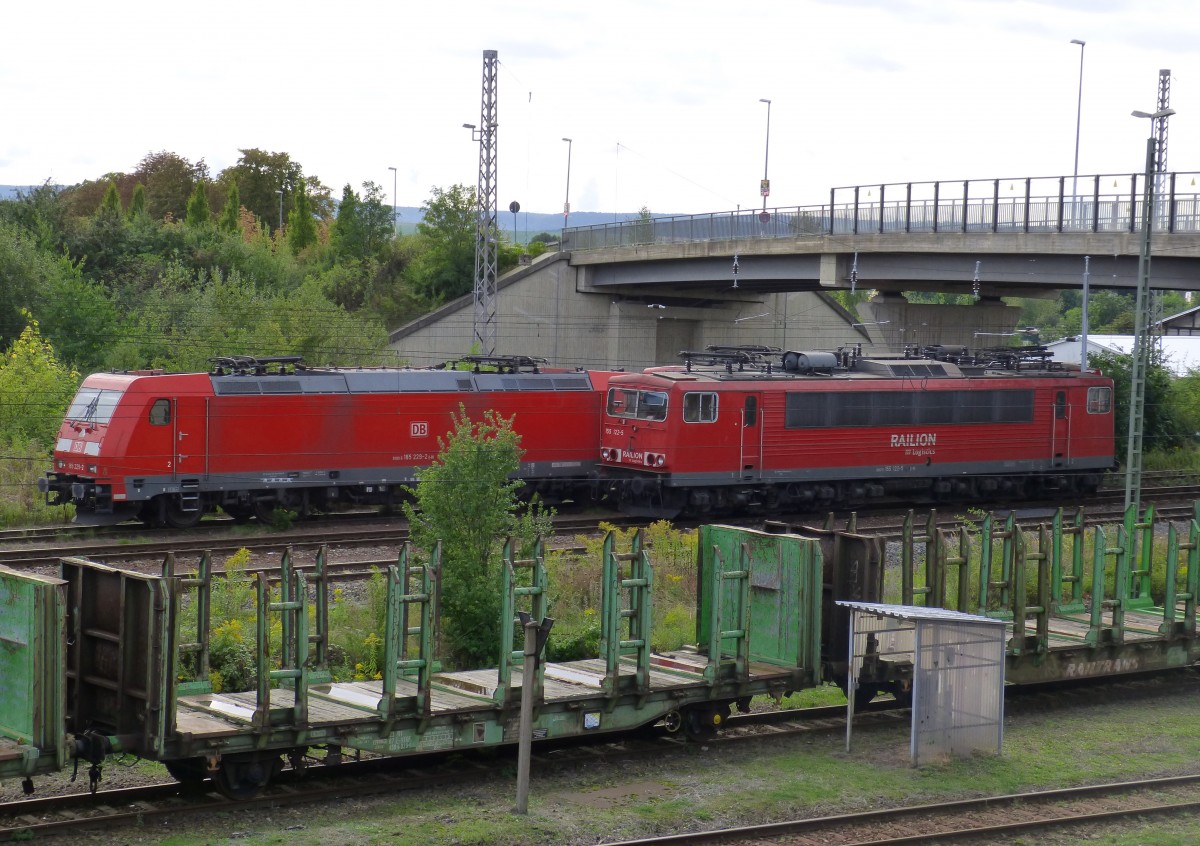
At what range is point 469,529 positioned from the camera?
19.2 meters

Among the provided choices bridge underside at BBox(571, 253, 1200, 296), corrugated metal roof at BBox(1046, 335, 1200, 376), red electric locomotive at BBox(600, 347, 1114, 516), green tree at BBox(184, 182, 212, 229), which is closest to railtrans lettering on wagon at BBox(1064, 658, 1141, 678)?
red electric locomotive at BBox(600, 347, 1114, 516)

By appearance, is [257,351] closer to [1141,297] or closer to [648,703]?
[1141,297]

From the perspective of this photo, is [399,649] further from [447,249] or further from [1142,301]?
[447,249]

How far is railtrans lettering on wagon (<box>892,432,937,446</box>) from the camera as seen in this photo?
3291 cm

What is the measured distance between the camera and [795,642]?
586 inches

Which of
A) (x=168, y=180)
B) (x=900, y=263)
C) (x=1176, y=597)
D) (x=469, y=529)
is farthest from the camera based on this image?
(x=168, y=180)

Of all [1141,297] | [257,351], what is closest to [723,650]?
[1141,297]

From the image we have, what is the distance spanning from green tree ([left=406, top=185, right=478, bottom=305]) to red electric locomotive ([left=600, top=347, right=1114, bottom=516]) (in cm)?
2511

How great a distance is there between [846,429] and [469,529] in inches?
595

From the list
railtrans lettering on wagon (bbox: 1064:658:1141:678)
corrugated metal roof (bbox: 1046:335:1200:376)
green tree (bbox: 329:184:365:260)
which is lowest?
railtrans lettering on wagon (bbox: 1064:658:1141:678)

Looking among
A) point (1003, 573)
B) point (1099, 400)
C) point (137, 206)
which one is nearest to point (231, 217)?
point (137, 206)

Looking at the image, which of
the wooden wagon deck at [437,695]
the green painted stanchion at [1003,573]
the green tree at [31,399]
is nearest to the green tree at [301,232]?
the green tree at [31,399]

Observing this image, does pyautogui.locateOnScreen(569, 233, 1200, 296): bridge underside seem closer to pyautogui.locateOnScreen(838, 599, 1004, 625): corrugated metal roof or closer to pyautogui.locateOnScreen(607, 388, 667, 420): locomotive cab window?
pyautogui.locateOnScreen(607, 388, 667, 420): locomotive cab window

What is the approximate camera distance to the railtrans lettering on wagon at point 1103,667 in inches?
672
